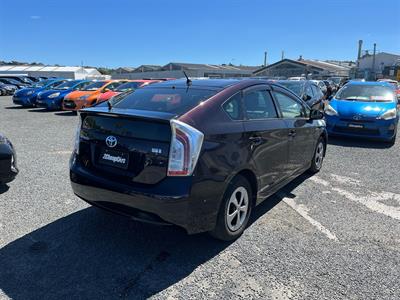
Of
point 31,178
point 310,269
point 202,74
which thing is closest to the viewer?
point 310,269

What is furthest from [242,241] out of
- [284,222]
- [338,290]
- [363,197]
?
[363,197]

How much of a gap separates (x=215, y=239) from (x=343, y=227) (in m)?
1.54

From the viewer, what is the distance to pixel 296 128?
4.58 metres

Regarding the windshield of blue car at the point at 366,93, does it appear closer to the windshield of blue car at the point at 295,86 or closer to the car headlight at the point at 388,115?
the car headlight at the point at 388,115

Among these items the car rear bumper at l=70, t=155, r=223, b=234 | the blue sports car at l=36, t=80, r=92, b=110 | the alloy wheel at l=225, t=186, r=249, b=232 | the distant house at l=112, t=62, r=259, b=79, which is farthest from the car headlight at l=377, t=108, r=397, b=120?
the distant house at l=112, t=62, r=259, b=79

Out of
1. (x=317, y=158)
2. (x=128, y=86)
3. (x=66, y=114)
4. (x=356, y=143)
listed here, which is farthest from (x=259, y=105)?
(x=66, y=114)

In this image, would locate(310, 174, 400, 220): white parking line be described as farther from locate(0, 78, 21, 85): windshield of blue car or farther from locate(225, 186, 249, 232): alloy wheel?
locate(0, 78, 21, 85): windshield of blue car

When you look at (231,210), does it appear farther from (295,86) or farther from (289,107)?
(295,86)

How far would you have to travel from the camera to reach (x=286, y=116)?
4.45 meters

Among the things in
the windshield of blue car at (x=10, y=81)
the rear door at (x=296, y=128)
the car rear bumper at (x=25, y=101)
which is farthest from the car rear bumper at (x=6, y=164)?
the windshield of blue car at (x=10, y=81)

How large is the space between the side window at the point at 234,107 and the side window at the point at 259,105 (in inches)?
4.7

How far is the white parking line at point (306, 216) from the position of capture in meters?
3.74

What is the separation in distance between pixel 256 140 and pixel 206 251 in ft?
4.11

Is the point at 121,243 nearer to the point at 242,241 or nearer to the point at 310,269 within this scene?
the point at 242,241
